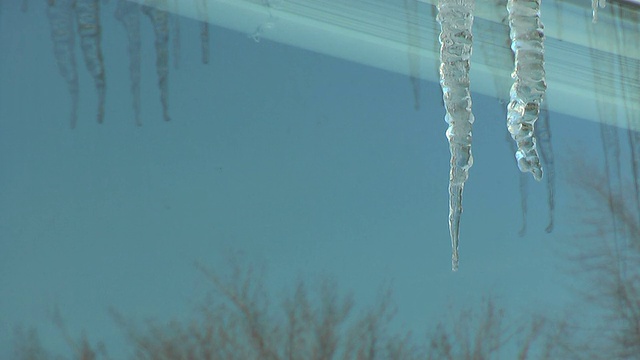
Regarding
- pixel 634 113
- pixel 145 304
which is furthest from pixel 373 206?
pixel 634 113

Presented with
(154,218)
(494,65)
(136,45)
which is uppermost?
(494,65)

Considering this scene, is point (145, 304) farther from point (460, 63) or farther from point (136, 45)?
point (460, 63)

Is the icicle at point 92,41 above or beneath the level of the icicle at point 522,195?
above

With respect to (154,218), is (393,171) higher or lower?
higher

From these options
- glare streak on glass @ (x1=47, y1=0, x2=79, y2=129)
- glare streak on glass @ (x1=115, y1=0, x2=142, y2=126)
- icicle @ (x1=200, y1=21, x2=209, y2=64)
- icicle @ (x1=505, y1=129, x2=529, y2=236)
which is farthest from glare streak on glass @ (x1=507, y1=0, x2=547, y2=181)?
glare streak on glass @ (x1=47, y1=0, x2=79, y2=129)

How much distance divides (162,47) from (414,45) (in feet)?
2.13

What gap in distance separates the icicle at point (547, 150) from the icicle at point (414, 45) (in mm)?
320

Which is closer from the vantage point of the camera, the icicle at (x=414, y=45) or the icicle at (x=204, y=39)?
the icicle at (x=204, y=39)

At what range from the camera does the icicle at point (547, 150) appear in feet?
7.59

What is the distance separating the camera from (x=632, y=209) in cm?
240

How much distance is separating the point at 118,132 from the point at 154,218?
6.4 inches

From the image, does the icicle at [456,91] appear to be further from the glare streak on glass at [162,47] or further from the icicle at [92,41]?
the icicle at [92,41]

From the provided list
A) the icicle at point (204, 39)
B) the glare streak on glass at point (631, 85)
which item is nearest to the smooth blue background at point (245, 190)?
the icicle at point (204, 39)

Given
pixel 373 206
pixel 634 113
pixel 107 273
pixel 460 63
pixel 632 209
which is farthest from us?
pixel 634 113
